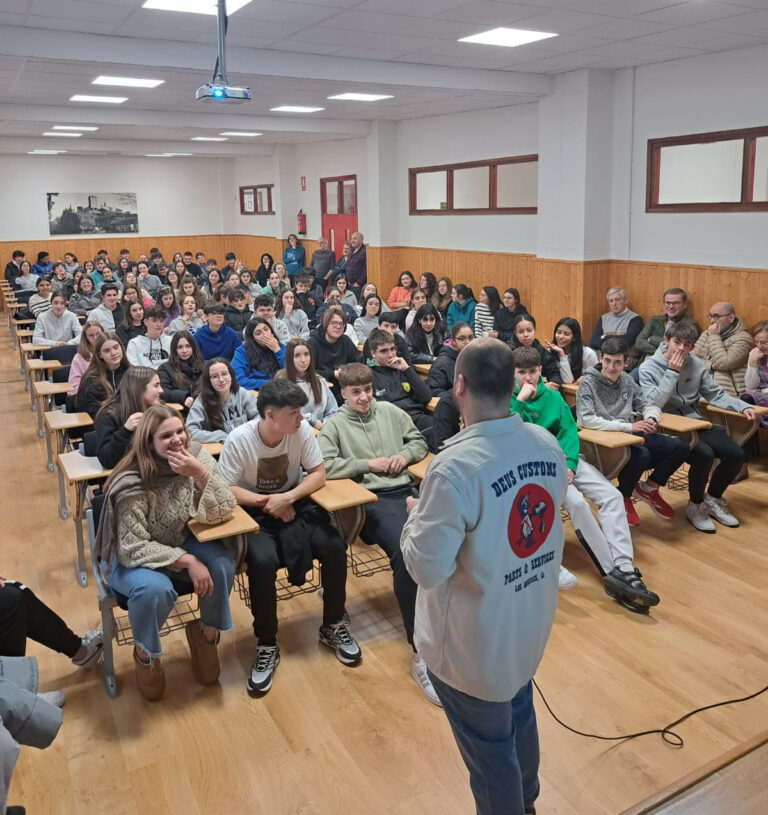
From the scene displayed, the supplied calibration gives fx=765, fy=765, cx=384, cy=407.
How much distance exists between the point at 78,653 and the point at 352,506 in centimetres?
140

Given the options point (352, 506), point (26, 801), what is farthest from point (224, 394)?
point (26, 801)

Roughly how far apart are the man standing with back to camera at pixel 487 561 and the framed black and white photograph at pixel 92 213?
62.7ft

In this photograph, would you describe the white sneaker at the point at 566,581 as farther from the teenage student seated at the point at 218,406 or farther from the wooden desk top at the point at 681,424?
the teenage student seated at the point at 218,406

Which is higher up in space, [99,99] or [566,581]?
[99,99]

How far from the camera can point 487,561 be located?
1961mm

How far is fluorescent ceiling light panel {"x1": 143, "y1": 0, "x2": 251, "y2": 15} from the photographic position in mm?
5520

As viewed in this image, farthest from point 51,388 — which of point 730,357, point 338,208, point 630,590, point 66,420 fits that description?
point 338,208

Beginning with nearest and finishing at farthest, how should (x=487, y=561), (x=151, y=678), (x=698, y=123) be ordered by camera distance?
(x=487, y=561)
(x=151, y=678)
(x=698, y=123)

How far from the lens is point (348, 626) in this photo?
12.4 ft

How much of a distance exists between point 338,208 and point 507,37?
9039 mm

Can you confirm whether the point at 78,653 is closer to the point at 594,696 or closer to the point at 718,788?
the point at 594,696

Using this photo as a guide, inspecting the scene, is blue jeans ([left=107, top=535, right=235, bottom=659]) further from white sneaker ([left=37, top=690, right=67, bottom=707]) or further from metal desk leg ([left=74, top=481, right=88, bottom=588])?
metal desk leg ([left=74, top=481, right=88, bottom=588])

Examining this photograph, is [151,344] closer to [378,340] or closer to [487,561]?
[378,340]

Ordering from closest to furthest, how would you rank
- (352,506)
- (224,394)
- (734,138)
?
(352,506), (224,394), (734,138)
